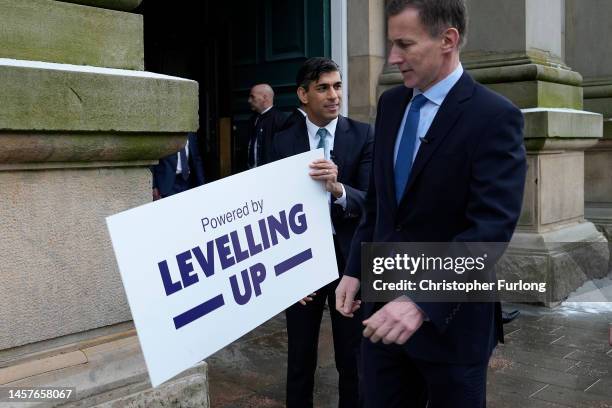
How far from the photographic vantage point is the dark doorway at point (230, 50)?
24.6ft

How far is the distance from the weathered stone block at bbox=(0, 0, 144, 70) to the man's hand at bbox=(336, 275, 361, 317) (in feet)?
5.35

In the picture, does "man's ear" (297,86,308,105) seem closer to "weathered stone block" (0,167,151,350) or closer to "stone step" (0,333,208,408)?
"weathered stone block" (0,167,151,350)

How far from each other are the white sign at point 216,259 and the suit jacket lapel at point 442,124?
2.20 feet

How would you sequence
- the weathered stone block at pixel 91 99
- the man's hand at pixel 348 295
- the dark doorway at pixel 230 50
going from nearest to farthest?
the man's hand at pixel 348 295, the weathered stone block at pixel 91 99, the dark doorway at pixel 230 50

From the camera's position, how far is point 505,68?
22.9ft

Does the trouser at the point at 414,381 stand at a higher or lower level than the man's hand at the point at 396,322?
lower

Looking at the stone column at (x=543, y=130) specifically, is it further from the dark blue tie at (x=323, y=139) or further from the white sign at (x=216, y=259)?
the white sign at (x=216, y=259)

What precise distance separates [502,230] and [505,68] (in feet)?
16.9

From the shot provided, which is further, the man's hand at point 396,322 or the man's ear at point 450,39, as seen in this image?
the man's ear at point 450,39

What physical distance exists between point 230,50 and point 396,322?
6.66 meters

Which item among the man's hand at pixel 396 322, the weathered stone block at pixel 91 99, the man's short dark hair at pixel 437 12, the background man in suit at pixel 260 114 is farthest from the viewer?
the background man in suit at pixel 260 114

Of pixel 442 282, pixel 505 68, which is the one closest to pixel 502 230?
pixel 442 282

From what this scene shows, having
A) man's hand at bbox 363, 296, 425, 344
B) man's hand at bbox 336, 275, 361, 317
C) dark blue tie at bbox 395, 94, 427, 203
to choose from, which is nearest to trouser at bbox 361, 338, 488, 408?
man's hand at bbox 336, 275, 361, 317

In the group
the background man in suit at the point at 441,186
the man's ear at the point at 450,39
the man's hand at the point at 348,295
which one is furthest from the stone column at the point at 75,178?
the man's ear at the point at 450,39
